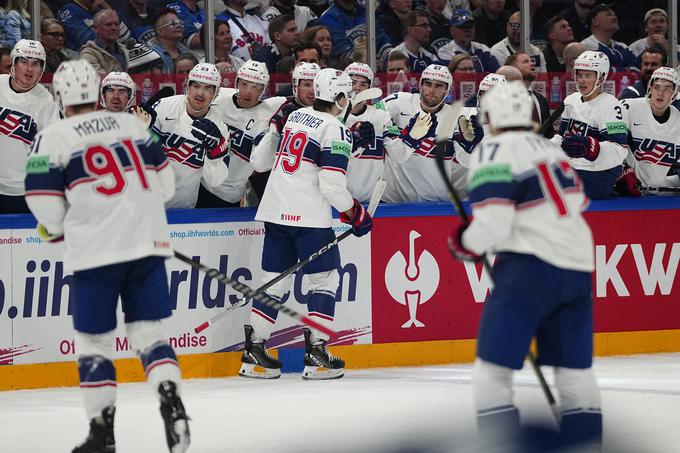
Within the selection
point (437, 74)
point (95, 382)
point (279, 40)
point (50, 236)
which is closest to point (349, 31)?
point (279, 40)

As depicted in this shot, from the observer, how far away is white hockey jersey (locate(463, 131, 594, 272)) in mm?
4125

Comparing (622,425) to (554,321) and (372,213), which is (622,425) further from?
(372,213)

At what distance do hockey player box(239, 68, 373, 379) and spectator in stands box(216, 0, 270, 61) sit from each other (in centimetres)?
146

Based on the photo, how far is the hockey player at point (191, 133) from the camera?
6.95 m

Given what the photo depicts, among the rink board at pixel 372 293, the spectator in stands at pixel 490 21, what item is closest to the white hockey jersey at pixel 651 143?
the rink board at pixel 372 293

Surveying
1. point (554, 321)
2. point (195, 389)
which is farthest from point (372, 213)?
point (554, 321)

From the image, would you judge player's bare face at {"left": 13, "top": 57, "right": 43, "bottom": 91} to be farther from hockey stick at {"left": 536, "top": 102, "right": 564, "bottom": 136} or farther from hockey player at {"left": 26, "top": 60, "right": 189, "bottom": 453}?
hockey stick at {"left": 536, "top": 102, "right": 564, "bottom": 136}

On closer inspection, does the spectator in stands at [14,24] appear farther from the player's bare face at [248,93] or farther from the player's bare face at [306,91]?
the player's bare face at [306,91]

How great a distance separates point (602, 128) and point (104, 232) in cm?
371

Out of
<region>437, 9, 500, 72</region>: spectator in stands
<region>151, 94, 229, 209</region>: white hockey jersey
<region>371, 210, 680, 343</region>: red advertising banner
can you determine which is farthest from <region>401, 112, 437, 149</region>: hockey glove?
<region>437, 9, 500, 72</region>: spectator in stands

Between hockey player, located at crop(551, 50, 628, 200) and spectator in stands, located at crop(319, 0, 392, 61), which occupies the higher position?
spectator in stands, located at crop(319, 0, 392, 61)

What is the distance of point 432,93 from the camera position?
7.60m

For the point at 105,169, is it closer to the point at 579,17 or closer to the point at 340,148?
the point at 340,148

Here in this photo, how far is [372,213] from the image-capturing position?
691 cm
